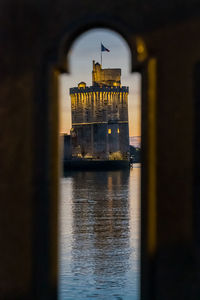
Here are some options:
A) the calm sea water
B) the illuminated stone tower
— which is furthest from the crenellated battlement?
the calm sea water

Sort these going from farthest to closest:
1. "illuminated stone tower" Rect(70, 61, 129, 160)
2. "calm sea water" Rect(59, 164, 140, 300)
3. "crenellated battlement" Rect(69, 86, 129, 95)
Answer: "illuminated stone tower" Rect(70, 61, 129, 160) → "crenellated battlement" Rect(69, 86, 129, 95) → "calm sea water" Rect(59, 164, 140, 300)

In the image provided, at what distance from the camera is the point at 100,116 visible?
80.9 metres

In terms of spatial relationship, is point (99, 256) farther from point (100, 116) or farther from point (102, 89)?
point (100, 116)

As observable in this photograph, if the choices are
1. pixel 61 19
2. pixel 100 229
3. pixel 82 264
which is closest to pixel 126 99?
pixel 100 229

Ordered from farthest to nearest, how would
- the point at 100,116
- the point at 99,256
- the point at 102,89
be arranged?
the point at 100,116
the point at 102,89
the point at 99,256

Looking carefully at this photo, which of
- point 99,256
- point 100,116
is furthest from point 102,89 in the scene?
point 99,256

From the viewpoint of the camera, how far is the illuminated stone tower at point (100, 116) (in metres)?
80.2

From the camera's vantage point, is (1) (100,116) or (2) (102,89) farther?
(1) (100,116)

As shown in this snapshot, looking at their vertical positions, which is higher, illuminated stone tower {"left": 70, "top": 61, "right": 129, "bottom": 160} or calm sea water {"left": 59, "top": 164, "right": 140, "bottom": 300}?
illuminated stone tower {"left": 70, "top": 61, "right": 129, "bottom": 160}

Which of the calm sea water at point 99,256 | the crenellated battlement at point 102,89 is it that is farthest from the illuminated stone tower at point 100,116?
the calm sea water at point 99,256

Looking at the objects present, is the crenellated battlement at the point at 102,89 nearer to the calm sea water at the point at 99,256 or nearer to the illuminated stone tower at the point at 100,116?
the illuminated stone tower at the point at 100,116

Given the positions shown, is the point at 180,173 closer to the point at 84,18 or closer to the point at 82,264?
the point at 84,18

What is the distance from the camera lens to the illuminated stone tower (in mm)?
80250

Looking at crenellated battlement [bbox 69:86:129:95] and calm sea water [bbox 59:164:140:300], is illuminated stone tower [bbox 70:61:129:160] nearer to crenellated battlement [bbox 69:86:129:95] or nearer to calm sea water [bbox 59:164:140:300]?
crenellated battlement [bbox 69:86:129:95]
